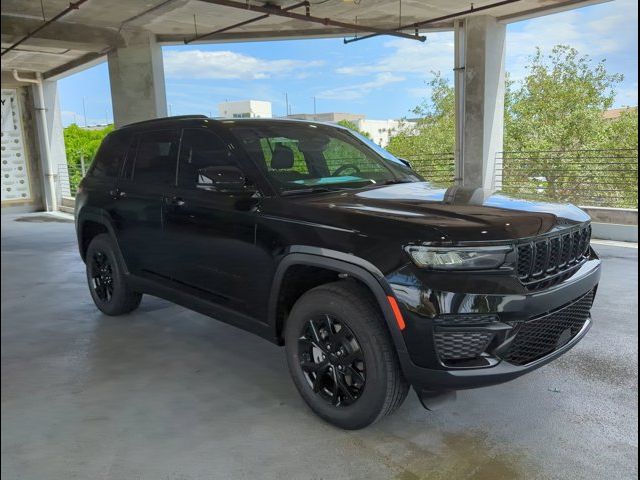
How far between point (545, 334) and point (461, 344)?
51cm

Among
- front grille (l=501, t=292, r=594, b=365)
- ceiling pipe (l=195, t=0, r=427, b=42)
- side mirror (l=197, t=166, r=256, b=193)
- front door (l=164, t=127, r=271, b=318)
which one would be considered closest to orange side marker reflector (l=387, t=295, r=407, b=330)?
front grille (l=501, t=292, r=594, b=365)

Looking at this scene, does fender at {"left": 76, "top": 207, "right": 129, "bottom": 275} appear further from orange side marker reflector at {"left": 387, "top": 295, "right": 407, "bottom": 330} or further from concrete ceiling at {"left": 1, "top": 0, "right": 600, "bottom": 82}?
concrete ceiling at {"left": 1, "top": 0, "right": 600, "bottom": 82}

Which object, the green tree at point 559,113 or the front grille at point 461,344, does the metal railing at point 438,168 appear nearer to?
the green tree at point 559,113

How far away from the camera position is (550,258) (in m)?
2.47

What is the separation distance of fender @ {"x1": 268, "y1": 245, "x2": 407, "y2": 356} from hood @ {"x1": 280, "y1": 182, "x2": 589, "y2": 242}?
0.15 meters

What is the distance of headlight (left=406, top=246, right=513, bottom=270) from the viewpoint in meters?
2.21

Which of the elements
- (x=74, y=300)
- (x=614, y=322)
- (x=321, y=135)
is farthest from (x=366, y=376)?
(x=74, y=300)

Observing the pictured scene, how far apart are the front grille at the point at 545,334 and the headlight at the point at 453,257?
35 cm

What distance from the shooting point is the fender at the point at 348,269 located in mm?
2297

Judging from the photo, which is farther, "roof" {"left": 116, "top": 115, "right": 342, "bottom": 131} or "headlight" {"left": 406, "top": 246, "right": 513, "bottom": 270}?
"roof" {"left": 116, "top": 115, "right": 342, "bottom": 131}

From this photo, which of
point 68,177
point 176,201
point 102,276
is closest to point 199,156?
point 176,201

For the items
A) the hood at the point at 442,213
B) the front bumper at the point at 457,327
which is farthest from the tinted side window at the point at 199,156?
the front bumper at the point at 457,327

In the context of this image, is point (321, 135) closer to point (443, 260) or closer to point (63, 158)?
point (443, 260)

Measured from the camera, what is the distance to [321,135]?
12.0 feet
